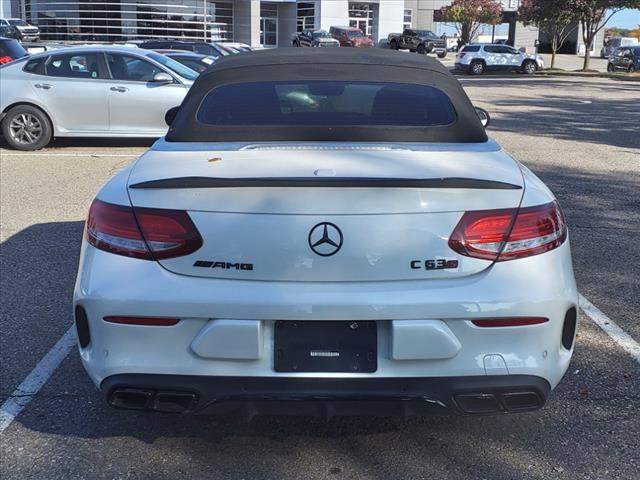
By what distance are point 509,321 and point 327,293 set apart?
694 mm

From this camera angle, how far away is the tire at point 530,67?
1554 inches

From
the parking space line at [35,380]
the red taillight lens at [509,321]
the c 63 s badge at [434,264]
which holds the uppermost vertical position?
the c 63 s badge at [434,264]

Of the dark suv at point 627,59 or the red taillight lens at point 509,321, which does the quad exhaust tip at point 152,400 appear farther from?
the dark suv at point 627,59

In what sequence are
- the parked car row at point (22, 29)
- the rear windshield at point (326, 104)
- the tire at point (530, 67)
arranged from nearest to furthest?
1. the rear windshield at point (326, 104)
2. the tire at point (530, 67)
3. the parked car row at point (22, 29)

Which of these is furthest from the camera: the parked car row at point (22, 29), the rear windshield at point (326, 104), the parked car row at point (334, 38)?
the parked car row at point (334, 38)

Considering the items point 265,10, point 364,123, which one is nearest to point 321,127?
point 364,123

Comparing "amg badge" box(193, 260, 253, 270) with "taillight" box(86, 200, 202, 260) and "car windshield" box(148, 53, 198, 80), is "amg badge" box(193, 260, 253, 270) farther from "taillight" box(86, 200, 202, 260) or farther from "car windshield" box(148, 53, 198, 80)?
"car windshield" box(148, 53, 198, 80)

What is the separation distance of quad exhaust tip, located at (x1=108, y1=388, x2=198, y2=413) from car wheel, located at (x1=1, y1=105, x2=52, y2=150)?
9244 mm

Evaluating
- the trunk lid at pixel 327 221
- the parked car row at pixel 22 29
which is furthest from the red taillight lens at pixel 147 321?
the parked car row at pixel 22 29

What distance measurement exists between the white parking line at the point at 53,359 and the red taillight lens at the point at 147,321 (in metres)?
1.10

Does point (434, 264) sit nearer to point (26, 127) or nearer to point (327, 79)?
point (327, 79)

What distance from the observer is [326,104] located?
407 centimetres

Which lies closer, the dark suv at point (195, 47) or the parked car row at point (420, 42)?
the dark suv at point (195, 47)

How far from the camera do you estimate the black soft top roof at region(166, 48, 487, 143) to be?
3564 mm
